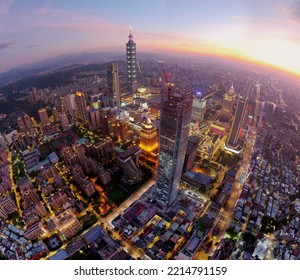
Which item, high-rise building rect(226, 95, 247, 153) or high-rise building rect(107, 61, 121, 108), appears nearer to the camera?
high-rise building rect(226, 95, 247, 153)

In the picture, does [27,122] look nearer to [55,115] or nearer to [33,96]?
[55,115]

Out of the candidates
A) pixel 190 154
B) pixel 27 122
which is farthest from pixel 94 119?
pixel 190 154

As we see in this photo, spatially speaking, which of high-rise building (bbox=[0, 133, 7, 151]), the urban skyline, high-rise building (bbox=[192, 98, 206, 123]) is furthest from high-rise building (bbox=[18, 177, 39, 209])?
high-rise building (bbox=[192, 98, 206, 123])

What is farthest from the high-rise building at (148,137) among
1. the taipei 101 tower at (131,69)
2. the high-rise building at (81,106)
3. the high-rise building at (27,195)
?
the taipei 101 tower at (131,69)

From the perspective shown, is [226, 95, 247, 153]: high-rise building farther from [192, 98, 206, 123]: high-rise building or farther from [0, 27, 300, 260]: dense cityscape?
[192, 98, 206, 123]: high-rise building

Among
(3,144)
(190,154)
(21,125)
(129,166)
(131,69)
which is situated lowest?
(3,144)

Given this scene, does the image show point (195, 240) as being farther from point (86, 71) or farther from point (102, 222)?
point (86, 71)

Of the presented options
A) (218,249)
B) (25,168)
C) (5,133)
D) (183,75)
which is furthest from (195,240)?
(183,75)
